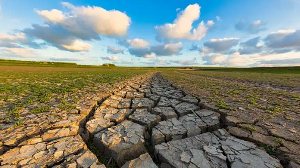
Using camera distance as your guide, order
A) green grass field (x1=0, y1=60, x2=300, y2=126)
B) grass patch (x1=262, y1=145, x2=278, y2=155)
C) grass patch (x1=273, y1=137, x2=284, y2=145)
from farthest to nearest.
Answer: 1. green grass field (x1=0, y1=60, x2=300, y2=126)
2. grass patch (x1=273, y1=137, x2=284, y2=145)
3. grass patch (x1=262, y1=145, x2=278, y2=155)

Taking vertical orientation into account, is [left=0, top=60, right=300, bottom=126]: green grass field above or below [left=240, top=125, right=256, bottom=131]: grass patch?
below

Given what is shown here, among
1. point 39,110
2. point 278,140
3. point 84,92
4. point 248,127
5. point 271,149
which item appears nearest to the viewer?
point 271,149

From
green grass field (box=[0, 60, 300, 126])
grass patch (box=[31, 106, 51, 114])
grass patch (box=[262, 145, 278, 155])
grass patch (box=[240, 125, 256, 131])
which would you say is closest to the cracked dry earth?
grass patch (box=[262, 145, 278, 155])

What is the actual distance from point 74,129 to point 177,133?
1.87 meters

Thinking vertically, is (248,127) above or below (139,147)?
above

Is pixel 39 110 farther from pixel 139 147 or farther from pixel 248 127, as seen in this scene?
pixel 248 127

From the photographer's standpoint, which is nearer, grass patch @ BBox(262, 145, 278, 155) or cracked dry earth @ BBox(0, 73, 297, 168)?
cracked dry earth @ BBox(0, 73, 297, 168)

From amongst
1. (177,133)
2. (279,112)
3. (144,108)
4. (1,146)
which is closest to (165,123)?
(177,133)

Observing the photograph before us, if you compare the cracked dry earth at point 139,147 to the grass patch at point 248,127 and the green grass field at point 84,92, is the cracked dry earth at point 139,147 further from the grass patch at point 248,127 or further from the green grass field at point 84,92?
the green grass field at point 84,92

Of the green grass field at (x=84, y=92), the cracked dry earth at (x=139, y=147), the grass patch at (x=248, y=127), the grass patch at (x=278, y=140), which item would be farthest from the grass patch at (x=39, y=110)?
the grass patch at (x=278, y=140)

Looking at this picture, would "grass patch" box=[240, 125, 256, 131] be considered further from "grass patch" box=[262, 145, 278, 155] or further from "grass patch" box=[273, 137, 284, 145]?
"grass patch" box=[262, 145, 278, 155]

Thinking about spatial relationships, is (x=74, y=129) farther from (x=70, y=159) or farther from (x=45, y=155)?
(x=70, y=159)

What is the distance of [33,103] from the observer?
3469mm

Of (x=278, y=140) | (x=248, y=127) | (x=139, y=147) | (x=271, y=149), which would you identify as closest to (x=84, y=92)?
(x=139, y=147)
